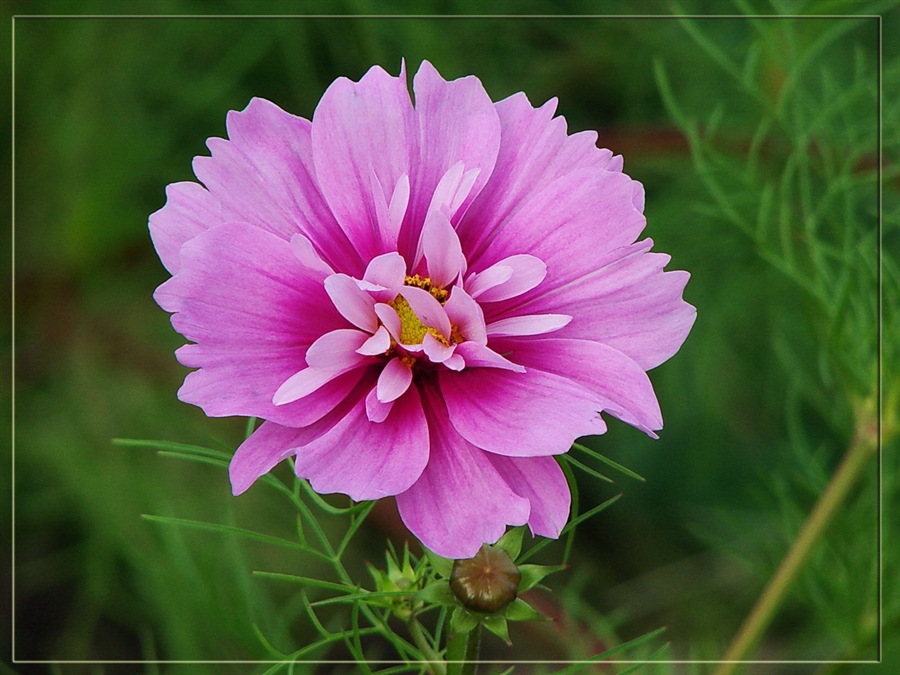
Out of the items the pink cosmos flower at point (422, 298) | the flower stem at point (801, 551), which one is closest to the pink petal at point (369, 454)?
the pink cosmos flower at point (422, 298)

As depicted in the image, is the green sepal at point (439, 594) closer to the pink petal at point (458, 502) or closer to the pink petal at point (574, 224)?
the pink petal at point (458, 502)

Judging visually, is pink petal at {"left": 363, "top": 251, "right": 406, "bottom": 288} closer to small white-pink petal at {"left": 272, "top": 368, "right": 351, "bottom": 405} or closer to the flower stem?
small white-pink petal at {"left": 272, "top": 368, "right": 351, "bottom": 405}

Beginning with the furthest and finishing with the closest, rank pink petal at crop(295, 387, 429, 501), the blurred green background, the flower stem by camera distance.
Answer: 1. the blurred green background
2. the flower stem
3. pink petal at crop(295, 387, 429, 501)

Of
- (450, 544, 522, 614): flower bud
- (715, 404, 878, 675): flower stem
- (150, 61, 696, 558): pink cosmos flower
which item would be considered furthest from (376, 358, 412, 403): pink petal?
(715, 404, 878, 675): flower stem

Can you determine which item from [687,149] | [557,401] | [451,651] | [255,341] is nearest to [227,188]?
[255,341]

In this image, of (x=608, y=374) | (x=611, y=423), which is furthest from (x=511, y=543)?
(x=611, y=423)

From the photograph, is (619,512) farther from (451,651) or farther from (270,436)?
(270,436)

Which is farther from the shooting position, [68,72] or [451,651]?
[68,72]
